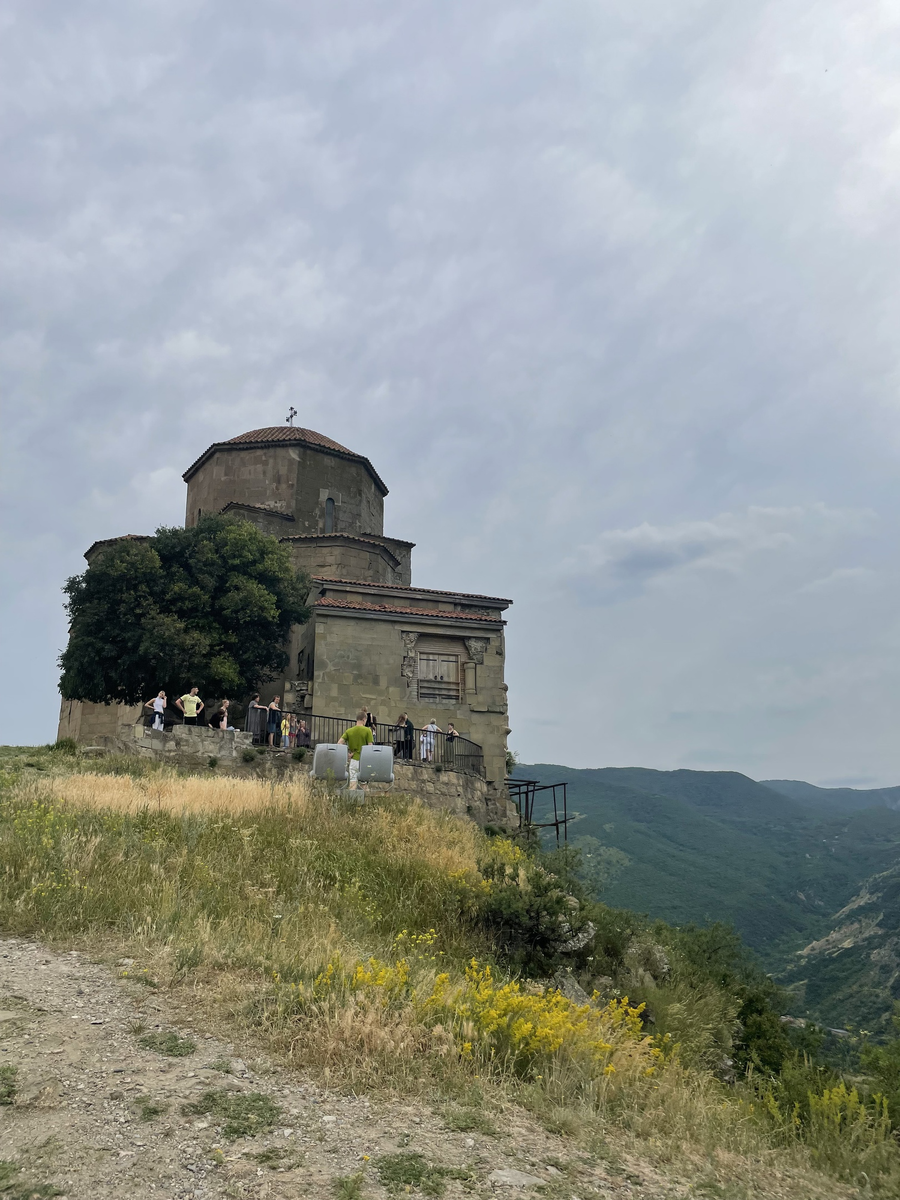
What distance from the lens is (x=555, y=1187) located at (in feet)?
14.1

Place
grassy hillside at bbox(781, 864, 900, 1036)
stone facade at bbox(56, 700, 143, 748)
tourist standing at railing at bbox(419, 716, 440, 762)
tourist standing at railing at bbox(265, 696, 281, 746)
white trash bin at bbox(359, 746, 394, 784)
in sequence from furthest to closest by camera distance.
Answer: grassy hillside at bbox(781, 864, 900, 1036), stone facade at bbox(56, 700, 143, 748), tourist standing at railing at bbox(419, 716, 440, 762), tourist standing at railing at bbox(265, 696, 281, 746), white trash bin at bbox(359, 746, 394, 784)

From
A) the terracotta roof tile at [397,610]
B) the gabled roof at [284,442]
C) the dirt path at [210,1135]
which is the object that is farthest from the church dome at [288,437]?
the dirt path at [210,1135]

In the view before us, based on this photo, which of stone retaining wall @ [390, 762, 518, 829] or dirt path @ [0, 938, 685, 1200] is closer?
dirt path @ [0, 938, 685, 1200]

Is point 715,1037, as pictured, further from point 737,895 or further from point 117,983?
point 737,895

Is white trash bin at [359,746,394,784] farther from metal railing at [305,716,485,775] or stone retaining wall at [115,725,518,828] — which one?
metal railing at [305,716,485,775]

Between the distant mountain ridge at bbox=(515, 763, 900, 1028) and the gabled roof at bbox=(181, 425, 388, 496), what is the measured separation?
18912 millimetres

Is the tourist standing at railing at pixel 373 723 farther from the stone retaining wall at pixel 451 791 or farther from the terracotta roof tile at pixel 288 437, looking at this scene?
the terracotta roof tile at pixel 288 437

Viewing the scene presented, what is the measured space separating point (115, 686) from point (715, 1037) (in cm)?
2061

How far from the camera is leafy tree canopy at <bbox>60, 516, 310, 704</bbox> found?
84.2ft

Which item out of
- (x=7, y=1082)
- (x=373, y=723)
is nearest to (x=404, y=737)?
(x=373, y=723)

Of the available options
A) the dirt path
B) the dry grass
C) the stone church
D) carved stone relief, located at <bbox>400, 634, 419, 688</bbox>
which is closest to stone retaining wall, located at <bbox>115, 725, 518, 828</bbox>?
the stone church

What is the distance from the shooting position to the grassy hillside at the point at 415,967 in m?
5.36

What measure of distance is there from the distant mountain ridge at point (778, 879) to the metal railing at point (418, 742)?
7.22 metres

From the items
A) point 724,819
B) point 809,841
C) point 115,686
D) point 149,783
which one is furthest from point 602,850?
point 149,783
